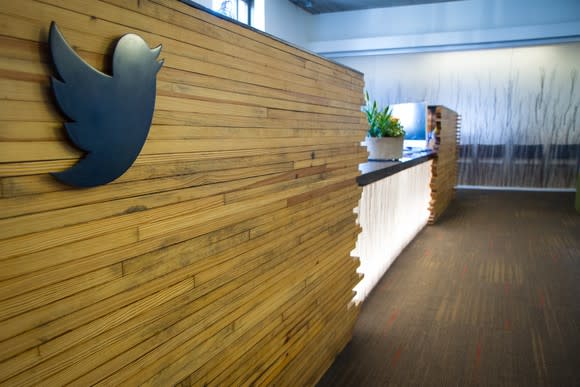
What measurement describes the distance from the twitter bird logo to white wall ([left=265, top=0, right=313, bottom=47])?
6.96 meters

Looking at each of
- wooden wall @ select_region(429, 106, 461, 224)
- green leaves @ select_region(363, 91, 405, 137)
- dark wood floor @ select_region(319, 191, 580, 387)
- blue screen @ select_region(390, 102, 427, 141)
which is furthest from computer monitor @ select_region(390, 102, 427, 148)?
green leaves @ select_region(363, 91, 405, 137)

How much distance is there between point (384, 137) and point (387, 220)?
803mm

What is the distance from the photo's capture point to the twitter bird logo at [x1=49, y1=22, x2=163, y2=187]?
754 millimetres

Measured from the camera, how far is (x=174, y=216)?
41.7 inches

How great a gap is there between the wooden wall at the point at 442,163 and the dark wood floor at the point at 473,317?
81 centimetres

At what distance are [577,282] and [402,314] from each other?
1588mm

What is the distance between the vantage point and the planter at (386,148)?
390 centimetres

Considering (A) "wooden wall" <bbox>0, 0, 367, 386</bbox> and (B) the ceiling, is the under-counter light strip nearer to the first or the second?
(A) "wooden wall" <bbox>0, 0, 367, 386</bbox>

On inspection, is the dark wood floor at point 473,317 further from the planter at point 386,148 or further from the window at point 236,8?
the window at point 236,8

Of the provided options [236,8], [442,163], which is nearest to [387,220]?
[442,163]

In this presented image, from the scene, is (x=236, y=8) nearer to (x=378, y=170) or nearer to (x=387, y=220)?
(x=387, y=220)

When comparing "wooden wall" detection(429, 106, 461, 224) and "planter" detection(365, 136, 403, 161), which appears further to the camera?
"wooden wall" detection(429, 106, 461, 224)

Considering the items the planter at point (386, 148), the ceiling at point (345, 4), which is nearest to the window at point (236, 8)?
the ceiling at point (345, 4)

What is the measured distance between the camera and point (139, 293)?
3.22 feet
